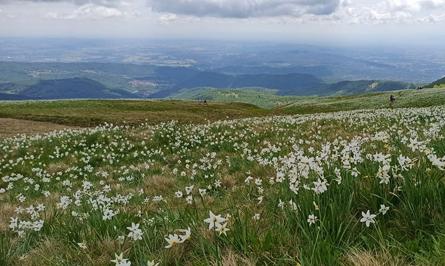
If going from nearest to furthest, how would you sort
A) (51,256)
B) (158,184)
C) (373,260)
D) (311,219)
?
(373,260)
(311,219)
(51,256)
(158,184)

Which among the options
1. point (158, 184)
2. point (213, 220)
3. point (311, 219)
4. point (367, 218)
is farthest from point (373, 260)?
point (158, 184)

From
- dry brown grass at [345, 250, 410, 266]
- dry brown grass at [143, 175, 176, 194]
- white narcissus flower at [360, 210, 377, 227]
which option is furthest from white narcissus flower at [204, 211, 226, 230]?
dry brown grass at [143, 175, 176, 194]

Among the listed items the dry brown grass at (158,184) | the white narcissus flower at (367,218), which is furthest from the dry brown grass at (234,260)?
the dry brown grass at (158,184)

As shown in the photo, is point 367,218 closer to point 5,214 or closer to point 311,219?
point 311,219

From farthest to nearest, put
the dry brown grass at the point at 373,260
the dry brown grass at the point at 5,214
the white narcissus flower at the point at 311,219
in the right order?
the dry brown grass at the point at 5,214
the white narcissus flower at the point at 311,219
the dry brown grass at the point at 373,260

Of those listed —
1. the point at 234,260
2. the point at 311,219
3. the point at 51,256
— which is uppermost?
the point at 311,219

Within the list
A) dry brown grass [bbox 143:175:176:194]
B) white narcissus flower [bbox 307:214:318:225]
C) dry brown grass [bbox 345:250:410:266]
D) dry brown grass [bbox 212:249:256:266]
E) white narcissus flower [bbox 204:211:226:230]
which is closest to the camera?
dry brown grass [bbox 345:250:410:266]

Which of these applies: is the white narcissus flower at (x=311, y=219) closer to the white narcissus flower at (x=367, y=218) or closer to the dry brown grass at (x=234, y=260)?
the white narcissus flower at (x=367, y=218)

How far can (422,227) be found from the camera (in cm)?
425

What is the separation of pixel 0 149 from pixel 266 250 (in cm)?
1945

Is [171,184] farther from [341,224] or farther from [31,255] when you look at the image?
[341,224]

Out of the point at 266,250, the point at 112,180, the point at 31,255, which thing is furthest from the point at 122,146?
the point at 266,250

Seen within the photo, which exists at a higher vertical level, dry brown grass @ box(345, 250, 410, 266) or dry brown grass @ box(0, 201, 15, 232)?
dry brown grass @ box(345, 250, 410, 266)

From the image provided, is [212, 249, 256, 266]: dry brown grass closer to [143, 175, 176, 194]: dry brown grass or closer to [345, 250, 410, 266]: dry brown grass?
[345, 250, 410, 266]: dry brown grass
